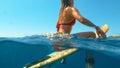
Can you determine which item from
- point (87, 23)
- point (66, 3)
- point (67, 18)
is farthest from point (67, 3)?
point (87, 23)

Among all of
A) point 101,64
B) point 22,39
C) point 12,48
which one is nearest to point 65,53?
point 22,39

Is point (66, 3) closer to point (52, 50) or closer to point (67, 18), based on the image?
point (67, 18)

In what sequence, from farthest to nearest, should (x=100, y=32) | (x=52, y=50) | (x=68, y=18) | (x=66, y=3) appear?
(x=52, y=50)
(x=66, y=3)
(x=68, y=18)
(x=100, y=32)

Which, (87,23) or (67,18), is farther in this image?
(67,18)

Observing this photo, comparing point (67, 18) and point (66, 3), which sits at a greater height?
point (66, 3)

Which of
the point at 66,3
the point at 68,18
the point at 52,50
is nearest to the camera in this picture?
the point at 68,18

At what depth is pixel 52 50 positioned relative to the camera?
36.3ft

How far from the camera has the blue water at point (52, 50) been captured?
28.7 ft

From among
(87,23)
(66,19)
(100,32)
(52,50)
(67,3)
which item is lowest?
(52,50)

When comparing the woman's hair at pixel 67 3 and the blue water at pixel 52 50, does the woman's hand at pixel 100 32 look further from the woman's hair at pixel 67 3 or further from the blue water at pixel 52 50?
the woman's hair at pixel 67 3

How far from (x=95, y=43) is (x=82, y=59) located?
3374 millimetres

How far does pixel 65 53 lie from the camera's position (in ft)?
24.5

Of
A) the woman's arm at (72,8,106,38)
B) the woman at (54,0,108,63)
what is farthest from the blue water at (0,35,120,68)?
the woman's arm at (72,8,106,38)

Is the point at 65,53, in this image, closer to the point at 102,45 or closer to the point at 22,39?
the point at 102,45
